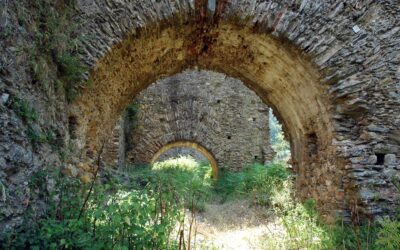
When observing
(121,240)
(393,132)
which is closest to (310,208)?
(393,132)

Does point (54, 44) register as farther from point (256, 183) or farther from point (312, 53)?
point (256, 183)

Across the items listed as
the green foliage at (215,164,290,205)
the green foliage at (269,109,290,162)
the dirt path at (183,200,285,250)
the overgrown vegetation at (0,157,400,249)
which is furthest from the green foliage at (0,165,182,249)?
the green foliage at (215,164,290,205)

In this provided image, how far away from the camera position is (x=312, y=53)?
3.73 meters

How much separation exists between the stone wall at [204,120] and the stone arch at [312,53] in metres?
5.63

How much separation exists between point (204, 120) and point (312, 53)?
6715mm

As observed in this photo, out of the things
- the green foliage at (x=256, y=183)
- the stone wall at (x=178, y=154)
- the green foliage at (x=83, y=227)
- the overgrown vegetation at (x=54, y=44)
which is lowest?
the green foliage at (x=83, y=227)

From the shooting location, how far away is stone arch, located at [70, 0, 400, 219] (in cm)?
350

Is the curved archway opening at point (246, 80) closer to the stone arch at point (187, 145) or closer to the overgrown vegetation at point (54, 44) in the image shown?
the overgrown vegetation at point (54, 44)

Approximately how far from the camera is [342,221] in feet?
12.2

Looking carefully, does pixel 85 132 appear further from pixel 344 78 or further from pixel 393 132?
Answer: pixel 393 132

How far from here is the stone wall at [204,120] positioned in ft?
32.2

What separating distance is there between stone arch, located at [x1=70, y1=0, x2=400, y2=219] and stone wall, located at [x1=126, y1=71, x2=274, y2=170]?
5629mm

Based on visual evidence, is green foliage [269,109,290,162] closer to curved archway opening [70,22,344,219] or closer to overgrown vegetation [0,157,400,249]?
curved archway opening [70,22,344,219]

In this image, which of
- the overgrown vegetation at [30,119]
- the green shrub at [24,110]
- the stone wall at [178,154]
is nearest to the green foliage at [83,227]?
the overgrown vegetation at [30,119]
